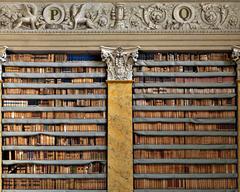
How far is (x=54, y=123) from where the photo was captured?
7234 millimetres

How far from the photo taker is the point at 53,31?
23.9ft

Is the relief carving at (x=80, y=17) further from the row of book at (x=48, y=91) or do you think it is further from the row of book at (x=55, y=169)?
the row of book at (x=55, y=169)

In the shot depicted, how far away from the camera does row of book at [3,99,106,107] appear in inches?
286

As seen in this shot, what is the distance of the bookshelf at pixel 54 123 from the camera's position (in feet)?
23.5

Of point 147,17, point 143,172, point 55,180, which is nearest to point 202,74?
point 147,17

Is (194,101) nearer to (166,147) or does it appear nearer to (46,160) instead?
(166,147)

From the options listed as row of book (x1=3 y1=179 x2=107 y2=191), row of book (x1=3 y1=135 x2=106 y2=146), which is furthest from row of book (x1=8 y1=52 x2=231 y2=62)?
row of book (x1=3 y1=179 x2=107 y2=191)

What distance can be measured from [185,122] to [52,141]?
6.20 feet

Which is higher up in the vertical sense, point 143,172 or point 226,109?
point 226,109

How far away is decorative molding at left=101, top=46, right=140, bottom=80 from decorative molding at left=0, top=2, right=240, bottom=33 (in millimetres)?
294

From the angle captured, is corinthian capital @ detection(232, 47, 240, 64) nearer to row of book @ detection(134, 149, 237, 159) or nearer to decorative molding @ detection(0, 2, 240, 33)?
decorative molding @ detection(0, 2, 240, 33)

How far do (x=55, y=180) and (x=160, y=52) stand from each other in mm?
2337

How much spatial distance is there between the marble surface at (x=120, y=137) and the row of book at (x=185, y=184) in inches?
8.3

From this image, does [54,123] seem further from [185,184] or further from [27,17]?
[185,184]
